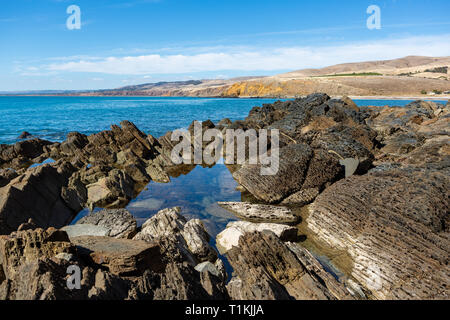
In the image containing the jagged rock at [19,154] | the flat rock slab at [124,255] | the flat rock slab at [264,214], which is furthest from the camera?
the jagged rock at [19,154]

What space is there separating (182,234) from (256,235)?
2294 millimetres

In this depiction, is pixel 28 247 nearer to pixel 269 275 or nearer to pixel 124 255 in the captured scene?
pixel 124 255

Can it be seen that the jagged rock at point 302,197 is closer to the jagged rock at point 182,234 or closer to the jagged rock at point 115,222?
the jagged rock at point 182,234

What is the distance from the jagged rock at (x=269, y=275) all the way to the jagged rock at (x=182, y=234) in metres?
1.01

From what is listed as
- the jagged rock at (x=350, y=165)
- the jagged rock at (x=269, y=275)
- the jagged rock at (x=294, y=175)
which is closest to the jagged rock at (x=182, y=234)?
the jagged rock at (x=269, y=275)

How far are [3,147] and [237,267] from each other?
62.8 feet

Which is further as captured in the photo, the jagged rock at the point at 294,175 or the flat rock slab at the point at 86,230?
the jagged rock at the point at 294,175

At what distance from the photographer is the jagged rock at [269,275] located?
428 centimetres

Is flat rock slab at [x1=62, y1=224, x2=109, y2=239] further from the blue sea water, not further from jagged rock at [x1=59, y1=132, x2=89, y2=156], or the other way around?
the blue sea water

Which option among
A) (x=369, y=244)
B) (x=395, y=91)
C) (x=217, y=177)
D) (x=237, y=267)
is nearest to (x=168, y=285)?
(x=237, y=267)

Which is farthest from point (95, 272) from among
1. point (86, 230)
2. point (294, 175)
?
point (294, 175)

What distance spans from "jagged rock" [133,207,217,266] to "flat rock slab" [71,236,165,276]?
862 mm

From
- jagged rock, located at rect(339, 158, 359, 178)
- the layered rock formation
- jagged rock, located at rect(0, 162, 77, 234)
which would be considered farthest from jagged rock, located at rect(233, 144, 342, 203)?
jagged rock, located at rect(0, 162, 77, 234)
